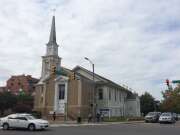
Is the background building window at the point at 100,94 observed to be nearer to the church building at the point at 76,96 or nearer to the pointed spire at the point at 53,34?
the church building at the point at 76,96

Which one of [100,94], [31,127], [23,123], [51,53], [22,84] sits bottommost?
[31,127]

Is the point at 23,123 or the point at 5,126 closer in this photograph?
the point at 23,123

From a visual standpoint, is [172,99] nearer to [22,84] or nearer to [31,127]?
[22,84]

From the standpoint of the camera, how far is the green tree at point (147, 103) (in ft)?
343

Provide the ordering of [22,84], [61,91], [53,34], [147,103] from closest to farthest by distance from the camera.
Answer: [61,91], [53,34], [147,103], [22,84]

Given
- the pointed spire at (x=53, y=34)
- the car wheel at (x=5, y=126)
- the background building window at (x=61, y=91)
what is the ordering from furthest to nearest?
the pointed spire at (x=53, y=34), the background building window at (x=61, y=91), the car wheel at (x=5, y=126)

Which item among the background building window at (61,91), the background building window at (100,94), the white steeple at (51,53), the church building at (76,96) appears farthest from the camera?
the white steeple at (51,53)

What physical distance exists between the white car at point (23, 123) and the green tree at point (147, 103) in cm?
7769

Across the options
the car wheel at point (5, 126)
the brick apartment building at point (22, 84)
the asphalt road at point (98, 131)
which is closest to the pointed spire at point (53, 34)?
the brick apartment building at point (22, 84)

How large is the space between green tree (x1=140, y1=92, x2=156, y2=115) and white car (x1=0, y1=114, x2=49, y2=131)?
7769 centimetres

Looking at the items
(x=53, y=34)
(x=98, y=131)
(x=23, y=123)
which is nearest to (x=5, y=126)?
(x=23, y=123)

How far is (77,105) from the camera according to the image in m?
58.7

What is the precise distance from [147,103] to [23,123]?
79315 mm

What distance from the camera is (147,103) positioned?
105125mm
